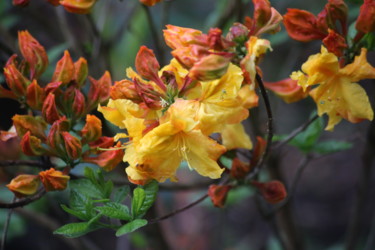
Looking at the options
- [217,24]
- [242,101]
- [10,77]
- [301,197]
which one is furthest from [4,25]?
[301,197]

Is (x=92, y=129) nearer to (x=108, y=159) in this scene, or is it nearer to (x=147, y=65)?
(x=108, y=159)

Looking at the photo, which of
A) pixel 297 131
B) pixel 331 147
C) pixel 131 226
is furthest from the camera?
pixel 331 147

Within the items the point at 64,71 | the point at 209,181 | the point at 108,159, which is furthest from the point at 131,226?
the point at 209,181

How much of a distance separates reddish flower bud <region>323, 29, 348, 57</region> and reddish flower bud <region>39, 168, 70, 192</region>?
64cm

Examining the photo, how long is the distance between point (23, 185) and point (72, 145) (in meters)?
0.15

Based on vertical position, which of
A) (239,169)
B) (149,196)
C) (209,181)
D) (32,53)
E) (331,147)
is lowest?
(209,181)

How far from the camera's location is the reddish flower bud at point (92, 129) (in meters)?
1.15

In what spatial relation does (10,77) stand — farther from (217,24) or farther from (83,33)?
(83,33)

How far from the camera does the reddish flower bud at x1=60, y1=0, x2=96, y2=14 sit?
1273 millimetres

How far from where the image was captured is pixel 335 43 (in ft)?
3.61

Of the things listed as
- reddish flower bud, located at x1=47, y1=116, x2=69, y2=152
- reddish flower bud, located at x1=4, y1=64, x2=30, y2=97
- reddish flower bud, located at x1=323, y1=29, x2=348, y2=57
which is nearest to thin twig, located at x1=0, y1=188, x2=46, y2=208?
reddish flower bud, located at x1=47, y1=116, x2=69, y2=152

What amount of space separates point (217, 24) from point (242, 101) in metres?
0.95

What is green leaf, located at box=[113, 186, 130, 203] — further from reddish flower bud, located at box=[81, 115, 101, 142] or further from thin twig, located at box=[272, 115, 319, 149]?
thin twig, located at box=[272, 115, 319, 149]

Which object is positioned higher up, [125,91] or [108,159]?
[125,91]
